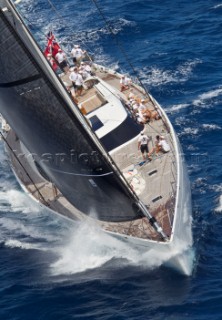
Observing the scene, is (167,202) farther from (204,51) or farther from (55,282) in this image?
(204,51)

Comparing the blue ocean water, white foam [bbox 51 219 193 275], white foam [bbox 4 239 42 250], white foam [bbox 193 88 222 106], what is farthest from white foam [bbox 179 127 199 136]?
white foam [bbox 4 239 42 250]

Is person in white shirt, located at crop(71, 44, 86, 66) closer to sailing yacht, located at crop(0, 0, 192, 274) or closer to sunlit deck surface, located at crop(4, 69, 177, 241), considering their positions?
sunlit deck surface, located at crop(4, 69, 177, 241)

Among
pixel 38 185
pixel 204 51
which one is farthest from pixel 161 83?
pixel 38 185

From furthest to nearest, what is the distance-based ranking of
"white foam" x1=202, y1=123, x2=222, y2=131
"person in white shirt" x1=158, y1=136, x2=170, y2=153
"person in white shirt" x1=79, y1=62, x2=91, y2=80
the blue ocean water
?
"white foam" x1=202, y1=123, x2=222, y2=131 < "person in white shirt" x1=79, y1=62, x2=91, y2=80 < "person in white shirt" x1=158, y1=136, x2=170, y2=153 < the blue ocean water

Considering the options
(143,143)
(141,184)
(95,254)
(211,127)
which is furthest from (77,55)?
(95,254)

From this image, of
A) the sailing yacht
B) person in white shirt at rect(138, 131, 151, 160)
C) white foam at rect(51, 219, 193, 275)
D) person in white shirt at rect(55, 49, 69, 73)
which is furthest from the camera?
person in white shirt at rect(55, 49, 69, 73)

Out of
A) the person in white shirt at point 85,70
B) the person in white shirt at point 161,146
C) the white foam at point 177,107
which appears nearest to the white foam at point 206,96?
the white foam at point 177,107

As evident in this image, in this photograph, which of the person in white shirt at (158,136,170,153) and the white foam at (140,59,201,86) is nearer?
the person in white shirt at (158,136,170,153)
